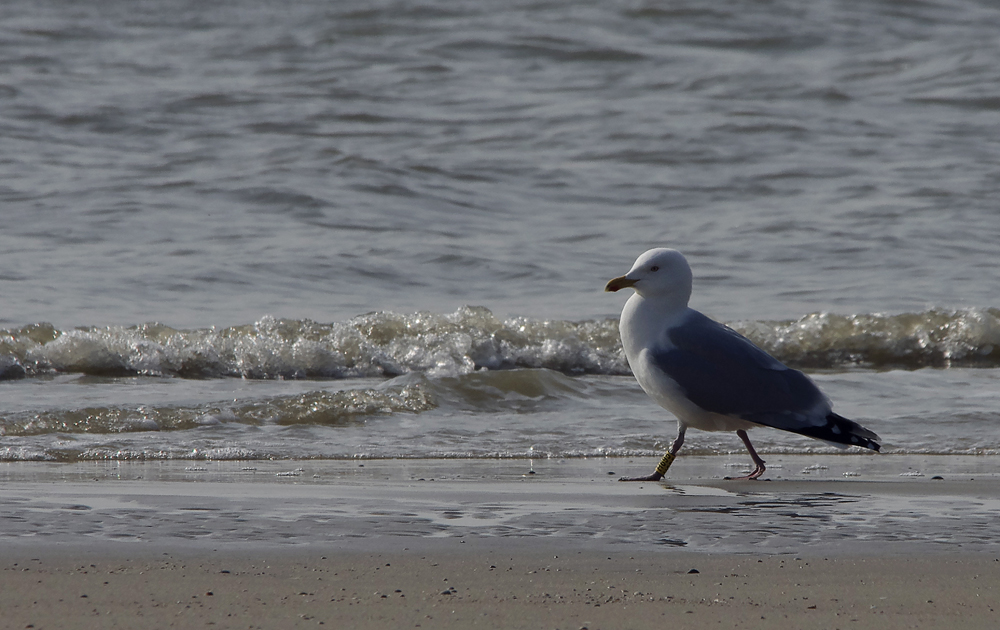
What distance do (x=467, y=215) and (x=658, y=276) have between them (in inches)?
242

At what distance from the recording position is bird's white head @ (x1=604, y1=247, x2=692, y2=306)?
452cm

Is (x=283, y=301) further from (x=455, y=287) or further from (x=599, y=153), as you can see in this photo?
(x=599, y=153)

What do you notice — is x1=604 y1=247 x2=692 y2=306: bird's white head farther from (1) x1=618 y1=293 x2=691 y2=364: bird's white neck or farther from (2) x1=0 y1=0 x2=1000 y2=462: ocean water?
(2) x1=0 y1=0 x2=1000 y2=462: ocean water

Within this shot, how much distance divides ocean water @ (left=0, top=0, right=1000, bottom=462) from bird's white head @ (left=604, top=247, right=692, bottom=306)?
2.34 feet

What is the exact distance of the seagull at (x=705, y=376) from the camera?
14.1 feet

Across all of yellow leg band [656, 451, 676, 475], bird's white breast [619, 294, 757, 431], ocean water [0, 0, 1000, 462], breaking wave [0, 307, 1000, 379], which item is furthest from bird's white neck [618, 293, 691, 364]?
breaking wave [0, 307, 1000, 379]

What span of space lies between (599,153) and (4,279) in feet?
19.7

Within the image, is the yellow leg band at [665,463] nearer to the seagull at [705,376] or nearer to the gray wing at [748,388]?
the seagull at [705,376]

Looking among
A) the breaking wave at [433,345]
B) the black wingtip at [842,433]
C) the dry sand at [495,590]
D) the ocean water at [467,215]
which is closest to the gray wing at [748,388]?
the black wingtip at [842,433]

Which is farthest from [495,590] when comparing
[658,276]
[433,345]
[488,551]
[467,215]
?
[467,215]

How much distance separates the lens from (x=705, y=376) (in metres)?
4.33

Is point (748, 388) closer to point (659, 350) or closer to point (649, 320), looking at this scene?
point (659, 350)

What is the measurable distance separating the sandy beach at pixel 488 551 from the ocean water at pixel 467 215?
996 millimetres

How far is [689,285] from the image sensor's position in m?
4.59
